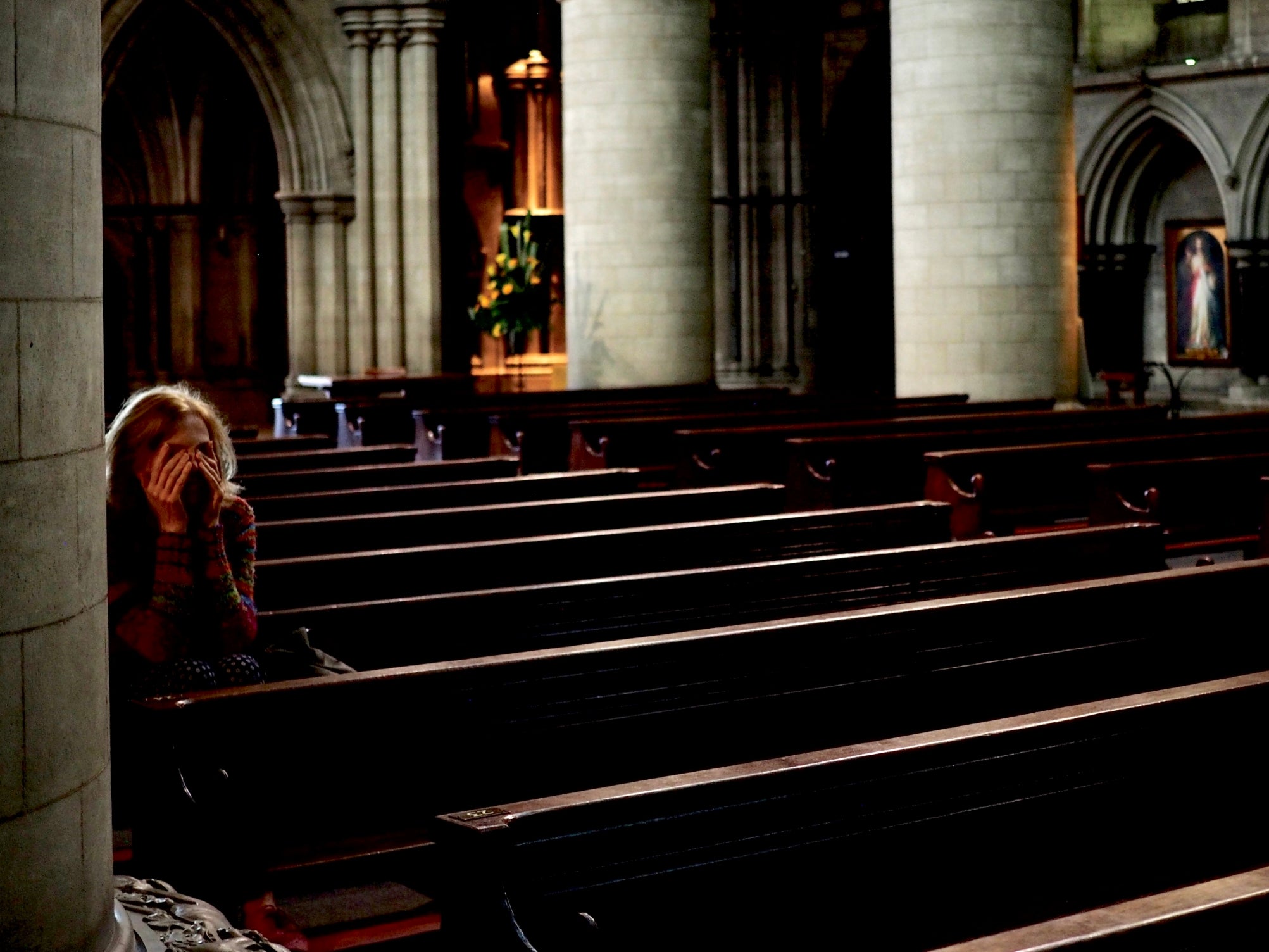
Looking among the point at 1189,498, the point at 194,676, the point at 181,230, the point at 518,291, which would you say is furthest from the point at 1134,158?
the point at 194,676

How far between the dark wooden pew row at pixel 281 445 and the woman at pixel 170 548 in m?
5.28

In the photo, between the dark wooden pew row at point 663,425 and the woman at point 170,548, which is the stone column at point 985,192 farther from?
the woman at point 170,548

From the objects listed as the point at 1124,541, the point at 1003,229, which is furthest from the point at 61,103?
the point at 1003,229

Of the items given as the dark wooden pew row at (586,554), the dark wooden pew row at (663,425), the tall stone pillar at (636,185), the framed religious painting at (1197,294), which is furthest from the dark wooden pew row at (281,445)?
the framed religious painting at (1197,294)

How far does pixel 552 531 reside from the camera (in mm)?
6543

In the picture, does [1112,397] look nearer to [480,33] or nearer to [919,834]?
[480,33]

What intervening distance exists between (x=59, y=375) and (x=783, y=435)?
748 cm

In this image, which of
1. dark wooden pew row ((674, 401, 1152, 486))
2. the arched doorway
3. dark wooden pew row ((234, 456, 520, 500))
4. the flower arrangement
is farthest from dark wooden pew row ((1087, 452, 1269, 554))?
the arched doorway

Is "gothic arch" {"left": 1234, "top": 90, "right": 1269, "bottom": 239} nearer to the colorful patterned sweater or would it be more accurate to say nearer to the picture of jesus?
the picture of jesus

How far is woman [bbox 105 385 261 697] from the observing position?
12.1ft

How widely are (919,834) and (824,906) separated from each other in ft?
0.73

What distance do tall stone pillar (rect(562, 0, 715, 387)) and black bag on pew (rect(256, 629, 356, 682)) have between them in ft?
33.1

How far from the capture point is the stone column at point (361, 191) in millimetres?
18016

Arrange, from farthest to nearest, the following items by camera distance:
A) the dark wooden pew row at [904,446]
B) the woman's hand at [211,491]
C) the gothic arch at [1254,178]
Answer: the gothic arch at [1254,178], the dark wooden pew row at [904,446], the woman's hand at [211,491]
